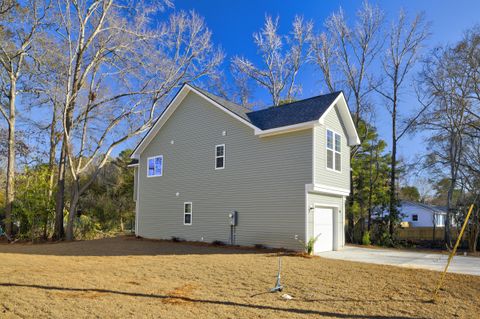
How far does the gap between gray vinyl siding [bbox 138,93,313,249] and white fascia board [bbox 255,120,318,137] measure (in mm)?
220

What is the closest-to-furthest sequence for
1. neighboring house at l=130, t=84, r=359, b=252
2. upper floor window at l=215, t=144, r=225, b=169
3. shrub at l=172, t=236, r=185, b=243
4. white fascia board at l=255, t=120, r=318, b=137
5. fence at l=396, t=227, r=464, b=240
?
white fascia board at l=255, t=120, r=318, b=137
neighboring house at l=130, t=84, r=359, b=252
upper floor window at l=215, t=144, r=225, b=169
shrub at l=172, t=236, r=185, b=243
fence at l=396, t=227, r=464, b=240

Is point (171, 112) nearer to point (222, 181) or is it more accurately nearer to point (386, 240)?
point (222, 181)

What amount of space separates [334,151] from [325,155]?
40.7 inches

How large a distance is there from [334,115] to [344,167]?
7.82 feet

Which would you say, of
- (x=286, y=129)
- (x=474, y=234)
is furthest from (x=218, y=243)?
(x=474, y=234)

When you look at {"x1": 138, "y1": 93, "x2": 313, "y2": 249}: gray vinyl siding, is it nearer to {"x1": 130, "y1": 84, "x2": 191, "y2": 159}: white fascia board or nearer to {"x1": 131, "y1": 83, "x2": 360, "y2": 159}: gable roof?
{"x1": 130, "y1": 84, "x2": 191, "y2": 159}: white fascia board

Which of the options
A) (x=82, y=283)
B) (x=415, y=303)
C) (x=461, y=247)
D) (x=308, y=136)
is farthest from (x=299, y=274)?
(x=461, y=247)

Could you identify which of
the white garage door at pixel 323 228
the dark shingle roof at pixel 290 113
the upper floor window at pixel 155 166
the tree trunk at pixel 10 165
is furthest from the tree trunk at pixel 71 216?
the white garage door at pixel 323 228

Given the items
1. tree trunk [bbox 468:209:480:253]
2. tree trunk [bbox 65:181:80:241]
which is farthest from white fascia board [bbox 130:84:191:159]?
tree trunk [bbox 468:209:480:253]

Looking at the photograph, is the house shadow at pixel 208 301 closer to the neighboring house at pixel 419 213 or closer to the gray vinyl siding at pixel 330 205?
the gray vinyl siding at pixel 330 205

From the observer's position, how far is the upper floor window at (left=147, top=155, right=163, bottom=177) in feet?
64.1

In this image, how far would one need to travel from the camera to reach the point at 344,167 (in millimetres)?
16484

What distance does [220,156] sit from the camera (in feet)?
54.6

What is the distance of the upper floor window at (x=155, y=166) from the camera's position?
1955 centimetres
